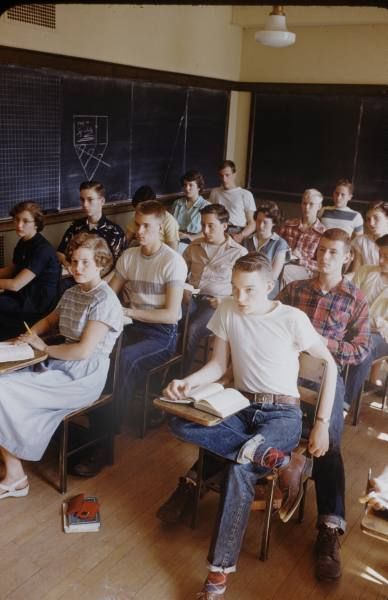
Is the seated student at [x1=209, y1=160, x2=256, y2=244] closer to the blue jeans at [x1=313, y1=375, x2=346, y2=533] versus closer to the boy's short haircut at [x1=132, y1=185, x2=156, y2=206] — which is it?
the boy's short haircut at [x1=132, y1=185, x2=156, y2=206]

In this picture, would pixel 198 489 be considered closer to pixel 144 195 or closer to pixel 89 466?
pixel 89 466

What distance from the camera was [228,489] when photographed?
247cm

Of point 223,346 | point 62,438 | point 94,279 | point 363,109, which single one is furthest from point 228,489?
point 363,109

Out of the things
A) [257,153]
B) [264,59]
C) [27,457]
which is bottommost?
[27,457]

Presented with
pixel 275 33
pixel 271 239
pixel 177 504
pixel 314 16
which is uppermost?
pixel 314 16

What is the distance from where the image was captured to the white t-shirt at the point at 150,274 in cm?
371

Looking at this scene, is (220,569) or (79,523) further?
(79,523)

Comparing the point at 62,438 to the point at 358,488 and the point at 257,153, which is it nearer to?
the point at 358,488

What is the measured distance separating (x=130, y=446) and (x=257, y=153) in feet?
16.1

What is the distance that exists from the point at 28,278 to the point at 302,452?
2173 millimetres

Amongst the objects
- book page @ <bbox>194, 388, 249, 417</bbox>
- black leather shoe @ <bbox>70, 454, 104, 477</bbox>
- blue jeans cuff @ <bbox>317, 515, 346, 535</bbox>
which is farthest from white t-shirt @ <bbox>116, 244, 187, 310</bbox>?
blue jeans cuff @ <bbox>317, 515, 346, 535</bbox>

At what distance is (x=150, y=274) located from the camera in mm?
3748

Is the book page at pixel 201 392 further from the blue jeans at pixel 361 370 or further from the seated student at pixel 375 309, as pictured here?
the seated student at pixel 375 309

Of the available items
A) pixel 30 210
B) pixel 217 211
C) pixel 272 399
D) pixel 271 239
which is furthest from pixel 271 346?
pixel 271 239
